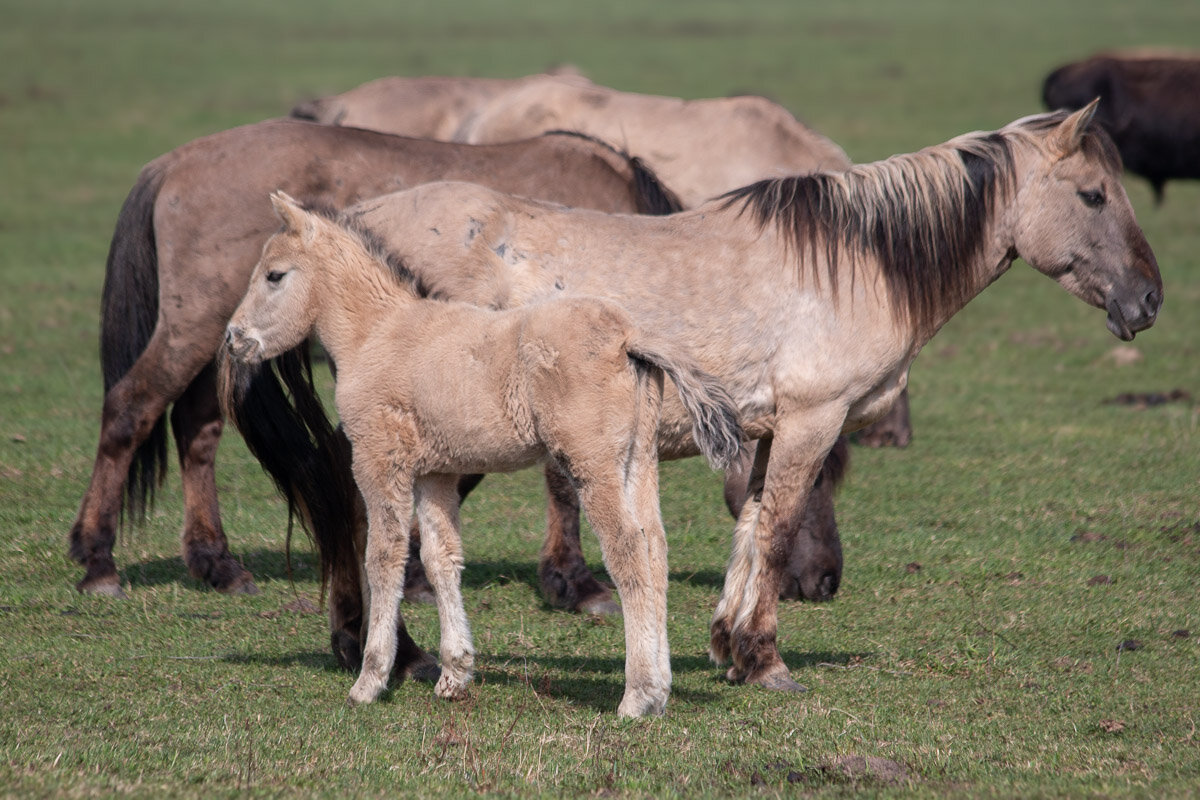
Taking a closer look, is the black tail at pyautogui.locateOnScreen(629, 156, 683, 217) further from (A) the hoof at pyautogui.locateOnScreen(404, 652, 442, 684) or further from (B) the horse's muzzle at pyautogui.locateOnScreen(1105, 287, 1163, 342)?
(A) the hoof at pyautogui.locateOnScreen(404, 652, 442, 684)

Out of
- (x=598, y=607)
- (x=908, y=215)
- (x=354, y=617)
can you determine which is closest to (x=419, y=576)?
(x=598, y=607)

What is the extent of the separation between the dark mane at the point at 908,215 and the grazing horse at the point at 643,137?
1284 mm

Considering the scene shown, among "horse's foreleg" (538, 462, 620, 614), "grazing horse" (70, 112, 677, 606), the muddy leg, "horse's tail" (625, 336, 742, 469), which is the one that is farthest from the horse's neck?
"horse's foreleg" (538, 462, 620, 614)

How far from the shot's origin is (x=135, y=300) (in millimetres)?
7125

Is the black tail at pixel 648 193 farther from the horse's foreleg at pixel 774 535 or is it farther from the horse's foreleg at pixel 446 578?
the horse's foreleg at pixel 446 578

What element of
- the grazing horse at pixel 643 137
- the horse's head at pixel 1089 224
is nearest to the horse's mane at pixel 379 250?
the grazing horse at pixel 643 137

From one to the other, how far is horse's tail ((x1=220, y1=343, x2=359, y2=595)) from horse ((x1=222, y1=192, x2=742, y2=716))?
15 cm

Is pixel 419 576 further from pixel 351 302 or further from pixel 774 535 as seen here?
pixel 351 302

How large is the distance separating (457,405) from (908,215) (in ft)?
7.21

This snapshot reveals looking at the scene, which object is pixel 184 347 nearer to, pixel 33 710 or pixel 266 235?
pixel 266 235

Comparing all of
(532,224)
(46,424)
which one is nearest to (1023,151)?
(532,224)

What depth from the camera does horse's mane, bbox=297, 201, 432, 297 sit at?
5.36 meters

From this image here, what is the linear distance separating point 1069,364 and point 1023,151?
294 inches

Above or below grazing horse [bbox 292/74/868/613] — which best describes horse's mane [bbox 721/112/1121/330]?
above
